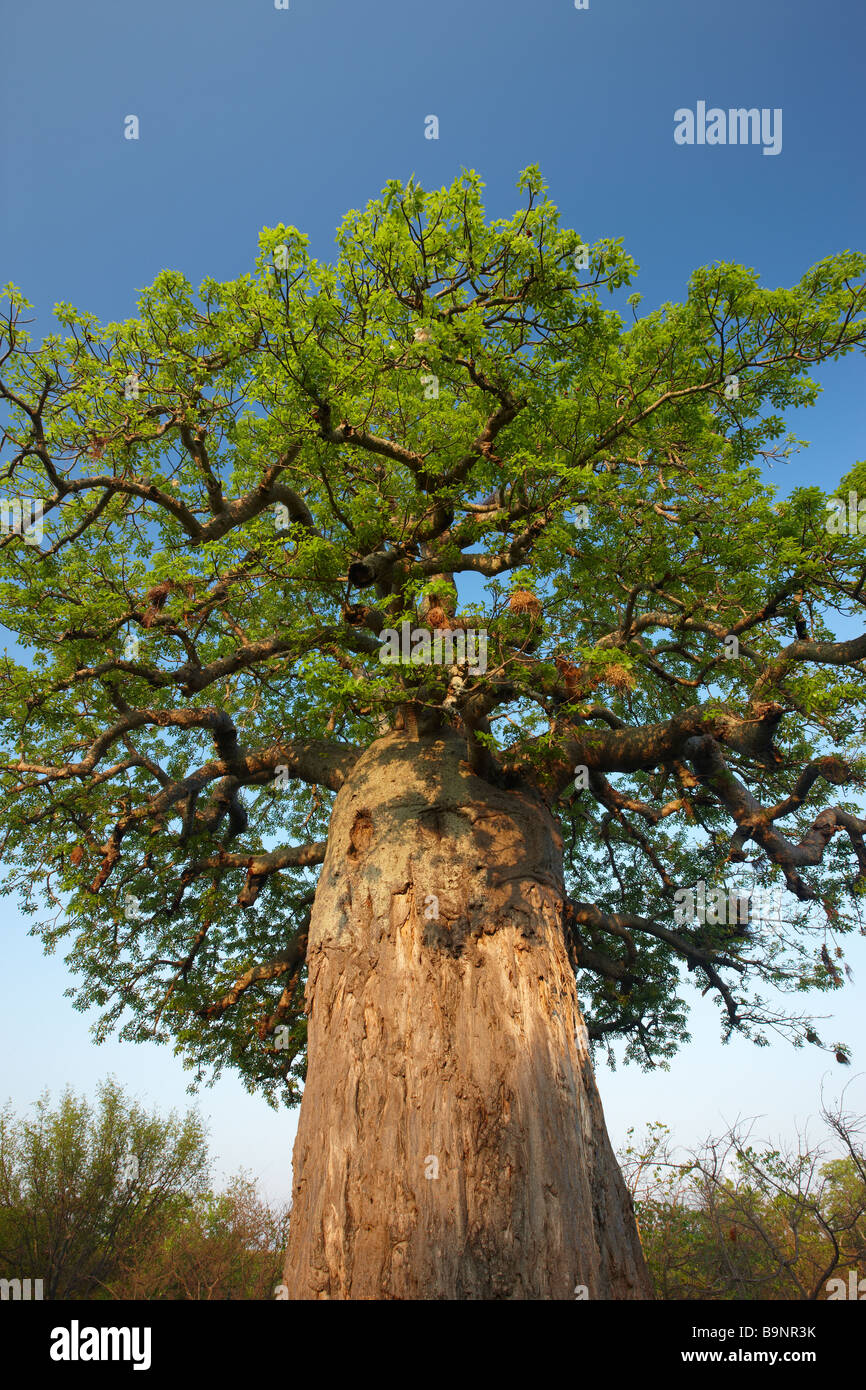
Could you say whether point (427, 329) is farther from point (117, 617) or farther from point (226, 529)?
point (117, 617)

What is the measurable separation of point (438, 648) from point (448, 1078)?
9.35ft

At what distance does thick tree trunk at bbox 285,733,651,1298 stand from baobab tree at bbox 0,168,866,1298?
2 cm

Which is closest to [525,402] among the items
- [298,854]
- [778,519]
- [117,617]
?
[778,519]

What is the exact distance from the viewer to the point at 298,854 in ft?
25.3

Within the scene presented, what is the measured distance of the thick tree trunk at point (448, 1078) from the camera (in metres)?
4.05

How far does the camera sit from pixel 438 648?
16.7ft
